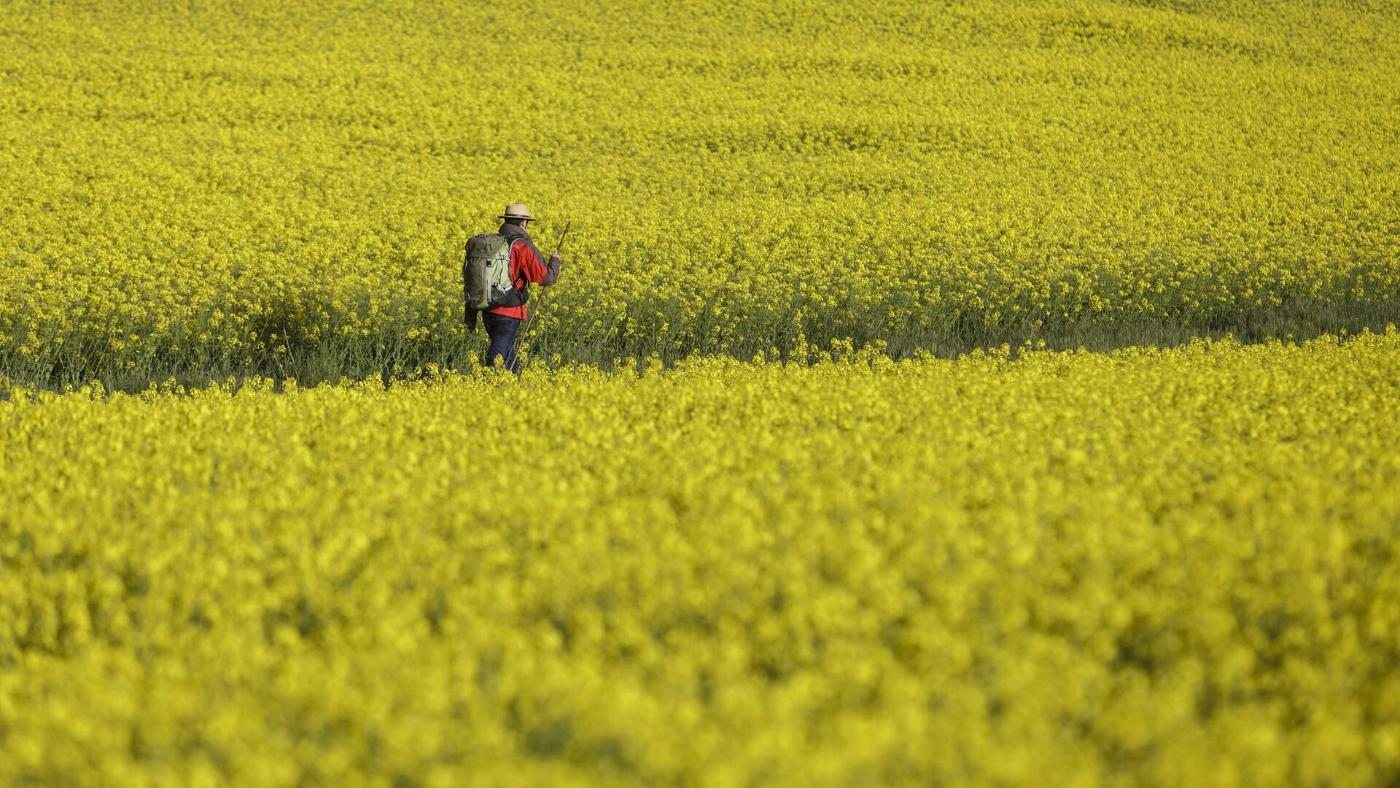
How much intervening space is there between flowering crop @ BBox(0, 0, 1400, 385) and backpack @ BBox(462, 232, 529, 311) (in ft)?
6.91

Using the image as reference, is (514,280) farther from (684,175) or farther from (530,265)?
(684,175)

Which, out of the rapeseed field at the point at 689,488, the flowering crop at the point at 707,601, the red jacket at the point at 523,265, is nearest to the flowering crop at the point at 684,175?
the rapeseed field at the point at 689,488

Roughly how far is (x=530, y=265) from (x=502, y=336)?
24.8 inches

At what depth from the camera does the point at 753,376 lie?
29.9 feet

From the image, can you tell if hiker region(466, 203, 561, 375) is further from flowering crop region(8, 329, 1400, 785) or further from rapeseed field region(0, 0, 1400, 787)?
flowering crop region(8, 329, 1400, 785)

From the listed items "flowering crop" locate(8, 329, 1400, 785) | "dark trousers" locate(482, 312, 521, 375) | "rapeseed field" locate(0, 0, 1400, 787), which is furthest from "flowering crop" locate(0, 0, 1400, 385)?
"flowering crop" locate(8, 329, 1400, 785)

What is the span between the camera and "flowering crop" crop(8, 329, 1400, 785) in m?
3.19

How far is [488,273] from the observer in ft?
33.9

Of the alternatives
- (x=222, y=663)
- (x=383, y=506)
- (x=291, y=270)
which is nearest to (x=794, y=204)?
(x=291, y=270)

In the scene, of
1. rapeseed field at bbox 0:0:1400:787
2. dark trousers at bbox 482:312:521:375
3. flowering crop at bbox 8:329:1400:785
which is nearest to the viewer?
flowering crop at bbox 8:329:1400:785

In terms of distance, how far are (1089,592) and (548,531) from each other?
1.90m

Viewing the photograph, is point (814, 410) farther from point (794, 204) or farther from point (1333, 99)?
point (1333, 99)

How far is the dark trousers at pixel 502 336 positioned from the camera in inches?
418

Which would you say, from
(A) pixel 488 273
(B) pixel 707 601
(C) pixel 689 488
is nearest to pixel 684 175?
(A) pixel 488 273
